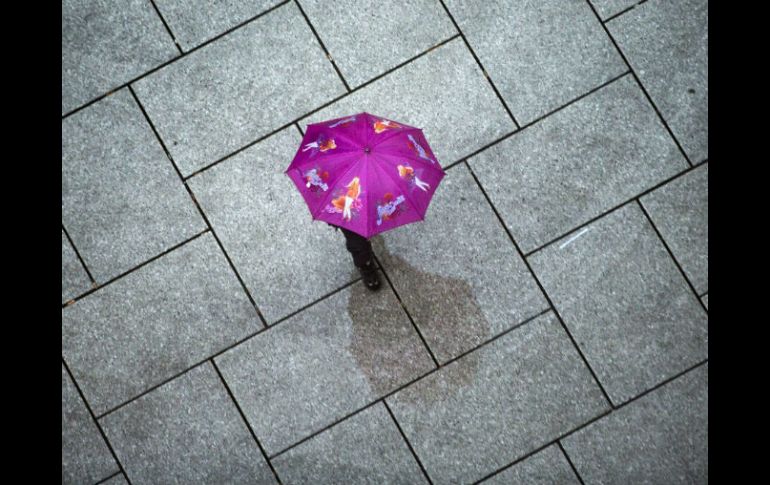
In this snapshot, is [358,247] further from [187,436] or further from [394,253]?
[187,436]

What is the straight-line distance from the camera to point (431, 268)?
462cm

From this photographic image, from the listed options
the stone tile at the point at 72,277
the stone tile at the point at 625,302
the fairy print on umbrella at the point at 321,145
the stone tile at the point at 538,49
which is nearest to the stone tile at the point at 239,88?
the stone tile at the point at 72,277

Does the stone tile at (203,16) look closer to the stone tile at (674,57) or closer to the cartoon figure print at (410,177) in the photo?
the cartoon figure print at (410,177)

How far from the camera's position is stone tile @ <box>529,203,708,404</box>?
454cm

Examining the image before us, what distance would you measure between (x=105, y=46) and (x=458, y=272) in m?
3.15

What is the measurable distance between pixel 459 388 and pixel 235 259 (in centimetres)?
185

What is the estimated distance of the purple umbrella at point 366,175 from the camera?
3.35 meters

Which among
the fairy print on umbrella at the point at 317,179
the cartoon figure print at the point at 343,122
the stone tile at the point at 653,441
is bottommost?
the stone tile at the point at 653,441

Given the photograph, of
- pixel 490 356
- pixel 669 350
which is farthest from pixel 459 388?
pixel 669 350

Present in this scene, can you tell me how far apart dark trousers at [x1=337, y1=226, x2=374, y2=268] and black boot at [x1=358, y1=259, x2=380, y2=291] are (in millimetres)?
57

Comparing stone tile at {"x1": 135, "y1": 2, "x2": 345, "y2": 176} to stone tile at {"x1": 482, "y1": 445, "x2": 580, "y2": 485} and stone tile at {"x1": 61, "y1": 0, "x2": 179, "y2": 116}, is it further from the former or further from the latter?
stone tile at {"x1": 482, "y1": 445, "x2": 580, "y2": 485}

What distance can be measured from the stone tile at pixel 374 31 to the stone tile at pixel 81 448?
3.09 m

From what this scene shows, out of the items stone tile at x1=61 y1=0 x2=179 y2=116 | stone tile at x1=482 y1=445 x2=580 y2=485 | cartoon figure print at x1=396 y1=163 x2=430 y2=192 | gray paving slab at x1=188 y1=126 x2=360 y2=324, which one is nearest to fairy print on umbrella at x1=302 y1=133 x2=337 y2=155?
cartoon figure print at x1=396 y1=163 x2=430 y2=192

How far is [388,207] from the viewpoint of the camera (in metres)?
3.41
